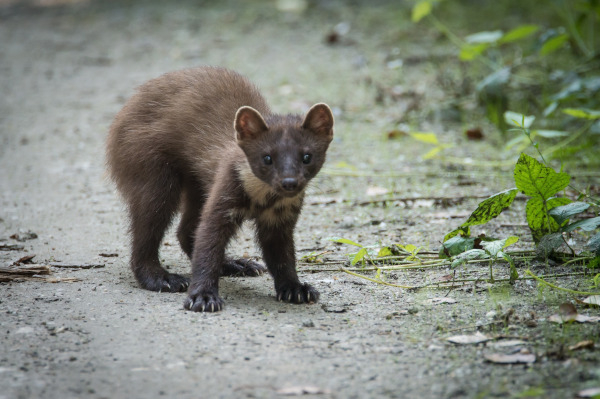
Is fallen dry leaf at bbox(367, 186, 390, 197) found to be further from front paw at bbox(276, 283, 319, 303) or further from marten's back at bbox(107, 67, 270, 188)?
front paw at bbox(276, 283, 319, 303)

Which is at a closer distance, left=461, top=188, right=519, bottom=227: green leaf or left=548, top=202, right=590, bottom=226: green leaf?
left=548, top=202, right=590, bottom=226: green leaf

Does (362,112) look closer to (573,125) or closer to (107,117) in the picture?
(573,125)

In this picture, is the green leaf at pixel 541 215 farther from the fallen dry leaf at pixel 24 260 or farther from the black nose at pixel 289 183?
the fallen dry leaf at pixel 24 260

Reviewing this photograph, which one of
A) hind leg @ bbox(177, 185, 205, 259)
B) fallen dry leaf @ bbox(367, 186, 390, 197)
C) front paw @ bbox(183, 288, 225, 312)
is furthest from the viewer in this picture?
fallen dry leaf @ bbox(367, 186, 390, 197)

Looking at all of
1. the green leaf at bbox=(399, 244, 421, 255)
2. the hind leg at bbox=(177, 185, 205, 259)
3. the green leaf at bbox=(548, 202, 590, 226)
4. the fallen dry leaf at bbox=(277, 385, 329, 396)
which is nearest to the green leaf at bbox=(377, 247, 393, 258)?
the green leaf at bbox=(399, 244, 421, 255)

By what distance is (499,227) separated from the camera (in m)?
5.73

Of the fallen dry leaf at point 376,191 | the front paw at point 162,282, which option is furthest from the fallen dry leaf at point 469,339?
the fallen dry leaf at point 376,191

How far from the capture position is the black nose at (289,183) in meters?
4.30

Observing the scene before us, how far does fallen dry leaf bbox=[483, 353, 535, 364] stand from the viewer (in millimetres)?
3346

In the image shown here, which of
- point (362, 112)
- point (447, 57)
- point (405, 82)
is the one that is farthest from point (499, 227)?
point (447, 57)

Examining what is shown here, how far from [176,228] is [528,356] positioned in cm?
310

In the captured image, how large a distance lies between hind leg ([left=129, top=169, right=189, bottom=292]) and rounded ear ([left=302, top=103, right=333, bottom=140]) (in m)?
1.13

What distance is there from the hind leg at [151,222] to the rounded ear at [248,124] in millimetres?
794

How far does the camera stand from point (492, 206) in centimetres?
453
